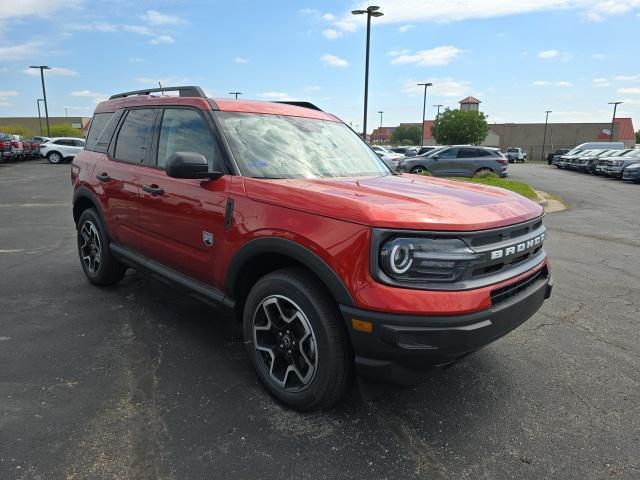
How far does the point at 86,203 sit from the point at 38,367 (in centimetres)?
224

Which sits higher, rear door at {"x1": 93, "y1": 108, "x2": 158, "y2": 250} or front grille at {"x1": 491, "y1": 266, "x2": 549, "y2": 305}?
rear door at {"x1": 93, "y1": 108, "x2": 158, "y2": 250}

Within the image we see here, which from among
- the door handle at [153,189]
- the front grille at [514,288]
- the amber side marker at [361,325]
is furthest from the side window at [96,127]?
the front grille at [514,288]

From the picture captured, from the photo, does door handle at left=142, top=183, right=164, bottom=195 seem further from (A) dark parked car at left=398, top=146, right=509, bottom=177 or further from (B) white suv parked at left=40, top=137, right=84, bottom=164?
(B) white suv parked at left=40, top=137, right=84, bottom=164

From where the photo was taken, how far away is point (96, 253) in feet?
16.4

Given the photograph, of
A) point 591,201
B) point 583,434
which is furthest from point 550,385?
point 591,201

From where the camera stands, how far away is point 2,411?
111 inches

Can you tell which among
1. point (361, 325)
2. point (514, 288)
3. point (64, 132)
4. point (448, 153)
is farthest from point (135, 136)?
point (64, 132)

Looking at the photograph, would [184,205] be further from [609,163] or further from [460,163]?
[609,163]

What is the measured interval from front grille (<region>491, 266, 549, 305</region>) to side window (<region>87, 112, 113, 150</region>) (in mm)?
4137

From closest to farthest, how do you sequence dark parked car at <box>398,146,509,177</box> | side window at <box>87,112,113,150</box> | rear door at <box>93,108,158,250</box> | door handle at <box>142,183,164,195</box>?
1. door handle at <box>142,183,164,195</box>
2. rear door at <box>93,108,158,250</box>
3. side window at <box>87,112,113,150</box>
4. dark parked car at <box>398,146,509,177</box>

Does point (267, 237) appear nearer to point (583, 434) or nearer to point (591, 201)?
point (583, 434)

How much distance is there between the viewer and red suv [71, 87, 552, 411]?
234cm

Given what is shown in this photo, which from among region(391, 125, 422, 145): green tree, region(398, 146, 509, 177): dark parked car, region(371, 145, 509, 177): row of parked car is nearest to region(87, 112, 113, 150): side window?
region(371, 145, 509, 177): row of parked car

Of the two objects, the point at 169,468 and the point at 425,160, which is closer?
the point at 169,468
